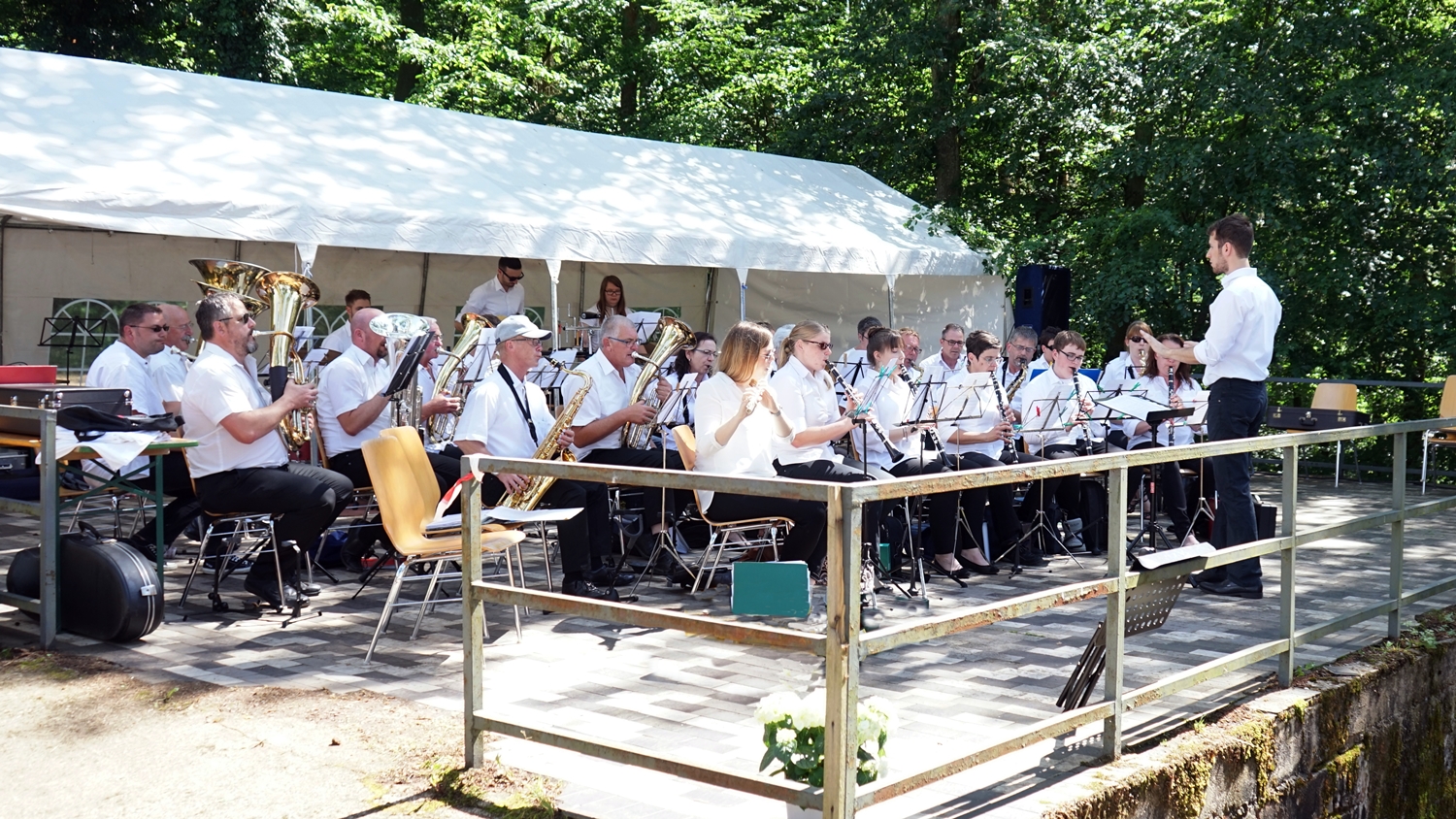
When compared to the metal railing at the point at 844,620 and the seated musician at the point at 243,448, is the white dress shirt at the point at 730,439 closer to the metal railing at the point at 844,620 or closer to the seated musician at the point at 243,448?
the seated musician at the point at 243,448

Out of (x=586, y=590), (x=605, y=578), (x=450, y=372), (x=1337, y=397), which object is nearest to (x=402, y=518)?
(x=586, y=590)

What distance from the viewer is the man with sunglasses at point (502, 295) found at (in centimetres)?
1266

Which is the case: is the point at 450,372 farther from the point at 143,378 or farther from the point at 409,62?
the point at 409,62

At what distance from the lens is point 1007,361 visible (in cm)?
1080

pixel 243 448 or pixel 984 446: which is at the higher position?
pixel 243 448

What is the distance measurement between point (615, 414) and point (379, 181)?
436 centimetres

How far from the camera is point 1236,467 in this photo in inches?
278

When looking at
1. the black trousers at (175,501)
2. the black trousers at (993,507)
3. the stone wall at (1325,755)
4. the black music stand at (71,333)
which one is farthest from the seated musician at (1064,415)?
the black music stand at (71,333)

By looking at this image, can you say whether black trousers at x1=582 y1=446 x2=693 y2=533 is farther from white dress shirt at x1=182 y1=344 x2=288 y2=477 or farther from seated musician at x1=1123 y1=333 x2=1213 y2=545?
seated musician at x1=1123 y1=333 x2=1213 y2=545

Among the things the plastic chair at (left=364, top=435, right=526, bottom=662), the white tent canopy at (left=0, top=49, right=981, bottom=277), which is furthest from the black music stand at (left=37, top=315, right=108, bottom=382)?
the plastic chair at (left=364, top=435, right=526, bottom=662)

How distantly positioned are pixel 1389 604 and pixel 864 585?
246 cm

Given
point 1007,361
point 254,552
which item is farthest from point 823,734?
point 1007,361

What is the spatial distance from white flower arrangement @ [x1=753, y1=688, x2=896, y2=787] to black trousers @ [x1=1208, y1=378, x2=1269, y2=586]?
4233 mm

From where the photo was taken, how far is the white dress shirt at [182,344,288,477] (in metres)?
6.32
